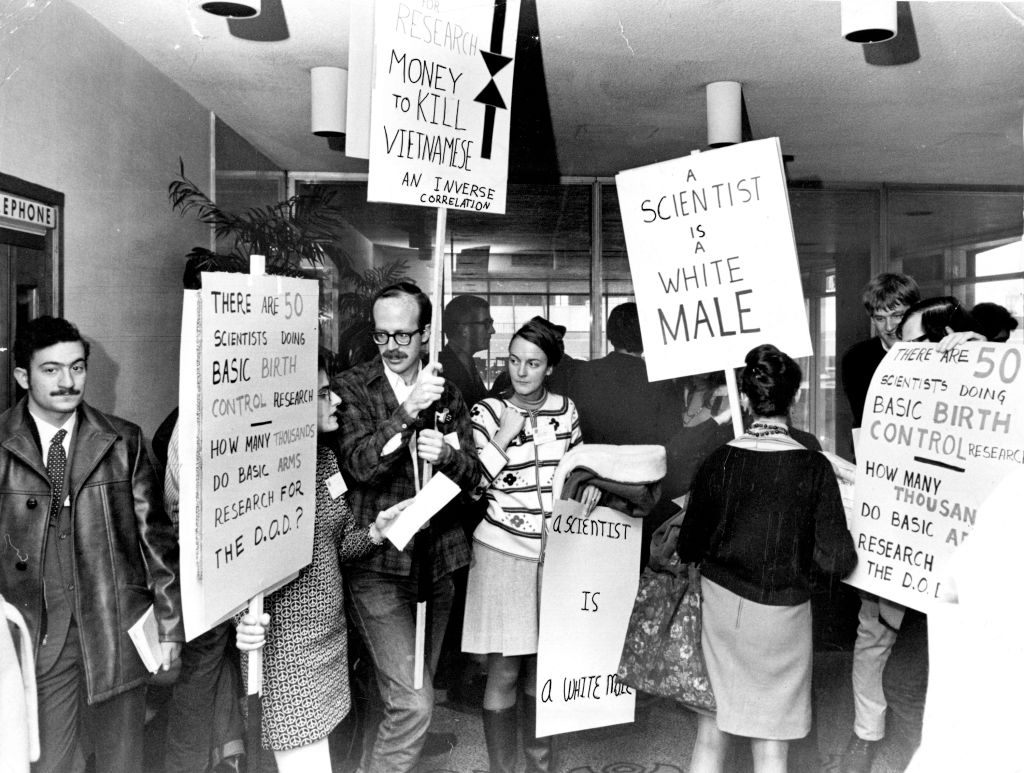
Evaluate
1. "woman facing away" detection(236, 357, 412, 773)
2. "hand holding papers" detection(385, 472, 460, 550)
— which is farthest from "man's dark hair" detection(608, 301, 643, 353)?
"woman facing away" detection(236, 357, 412, 773)

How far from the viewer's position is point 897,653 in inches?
126

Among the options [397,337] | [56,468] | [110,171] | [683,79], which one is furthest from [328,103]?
[56,468]

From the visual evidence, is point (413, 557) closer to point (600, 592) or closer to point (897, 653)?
point (600, 592)

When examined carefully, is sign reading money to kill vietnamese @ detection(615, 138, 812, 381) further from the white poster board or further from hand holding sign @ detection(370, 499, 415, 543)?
hand holding sign @ detection(370, 499, 415, 543)

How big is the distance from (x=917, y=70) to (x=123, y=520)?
10.6 ft

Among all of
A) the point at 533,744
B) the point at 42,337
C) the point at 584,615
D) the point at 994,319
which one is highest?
the point at 994,319

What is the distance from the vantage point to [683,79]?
366cm

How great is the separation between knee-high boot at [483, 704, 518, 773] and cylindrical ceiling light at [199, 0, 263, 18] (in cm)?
249

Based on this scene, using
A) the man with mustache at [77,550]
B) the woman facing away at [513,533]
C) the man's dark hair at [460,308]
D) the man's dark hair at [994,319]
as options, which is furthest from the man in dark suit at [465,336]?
the man's dark hair at [994,319]

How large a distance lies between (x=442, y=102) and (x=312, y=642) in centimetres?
168

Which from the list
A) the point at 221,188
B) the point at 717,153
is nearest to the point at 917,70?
the point at 717,153

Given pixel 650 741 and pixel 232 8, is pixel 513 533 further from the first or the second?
pixel 232 8

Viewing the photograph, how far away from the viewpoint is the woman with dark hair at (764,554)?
2.68 meters

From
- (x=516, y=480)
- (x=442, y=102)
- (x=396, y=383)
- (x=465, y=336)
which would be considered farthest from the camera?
(x=465, y=336)
